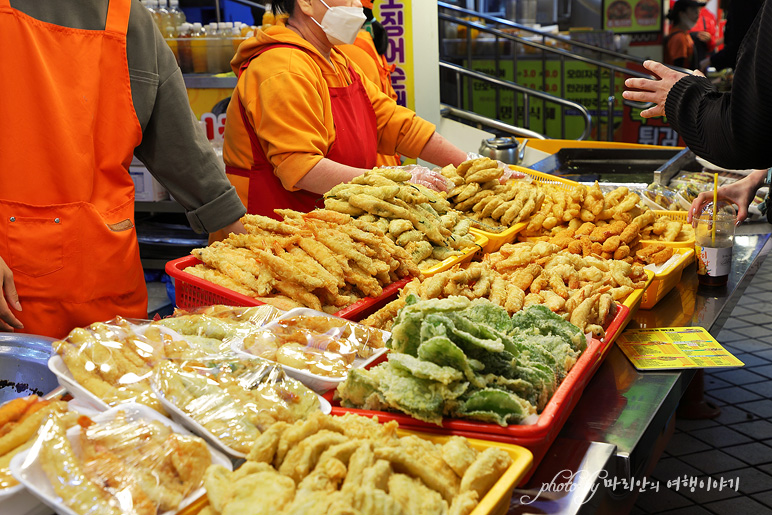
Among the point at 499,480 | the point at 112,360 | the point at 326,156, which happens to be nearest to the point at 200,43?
the point at 326,156

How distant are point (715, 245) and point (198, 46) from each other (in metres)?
3.68

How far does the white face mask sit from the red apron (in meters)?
0.26

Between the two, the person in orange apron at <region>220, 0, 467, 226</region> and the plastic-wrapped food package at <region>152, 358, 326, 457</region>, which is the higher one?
the person in orange apron at <region>220, 0, 467, 226</region>

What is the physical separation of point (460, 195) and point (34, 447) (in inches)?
87.2

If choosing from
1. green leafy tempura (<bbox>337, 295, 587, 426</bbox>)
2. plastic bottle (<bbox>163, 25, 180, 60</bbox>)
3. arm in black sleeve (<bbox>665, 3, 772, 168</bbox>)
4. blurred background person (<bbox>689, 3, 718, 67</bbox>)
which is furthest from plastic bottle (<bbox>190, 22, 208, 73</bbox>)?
blurred background person (<bbox>689, 3, 718, 67</bbox>)

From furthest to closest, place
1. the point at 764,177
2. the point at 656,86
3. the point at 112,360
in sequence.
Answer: the point at 764,177, the point at 656,86, the point at 112,360

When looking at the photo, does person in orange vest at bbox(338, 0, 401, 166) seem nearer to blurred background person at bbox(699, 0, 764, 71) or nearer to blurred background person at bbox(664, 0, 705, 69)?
blurred background person at bbox(699, 0, 764, 71)

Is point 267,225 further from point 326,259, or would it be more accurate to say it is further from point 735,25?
point 735,25

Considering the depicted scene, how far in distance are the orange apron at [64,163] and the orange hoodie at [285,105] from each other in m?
0.79

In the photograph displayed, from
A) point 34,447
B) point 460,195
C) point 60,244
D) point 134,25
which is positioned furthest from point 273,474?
point 460,195

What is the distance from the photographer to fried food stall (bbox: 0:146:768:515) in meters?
1.12

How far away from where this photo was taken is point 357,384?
1.44 metres

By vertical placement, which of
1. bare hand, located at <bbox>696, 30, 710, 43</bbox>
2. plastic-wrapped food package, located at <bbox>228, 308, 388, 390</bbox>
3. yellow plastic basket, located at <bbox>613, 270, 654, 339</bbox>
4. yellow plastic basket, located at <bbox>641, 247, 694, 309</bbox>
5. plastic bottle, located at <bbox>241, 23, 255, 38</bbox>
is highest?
plastic bottle, located at <bbox>241, 23, 255, 38</bbox>

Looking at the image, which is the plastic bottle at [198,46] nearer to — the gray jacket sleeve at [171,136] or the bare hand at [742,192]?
the gray jacket sleeve at [171,136]
